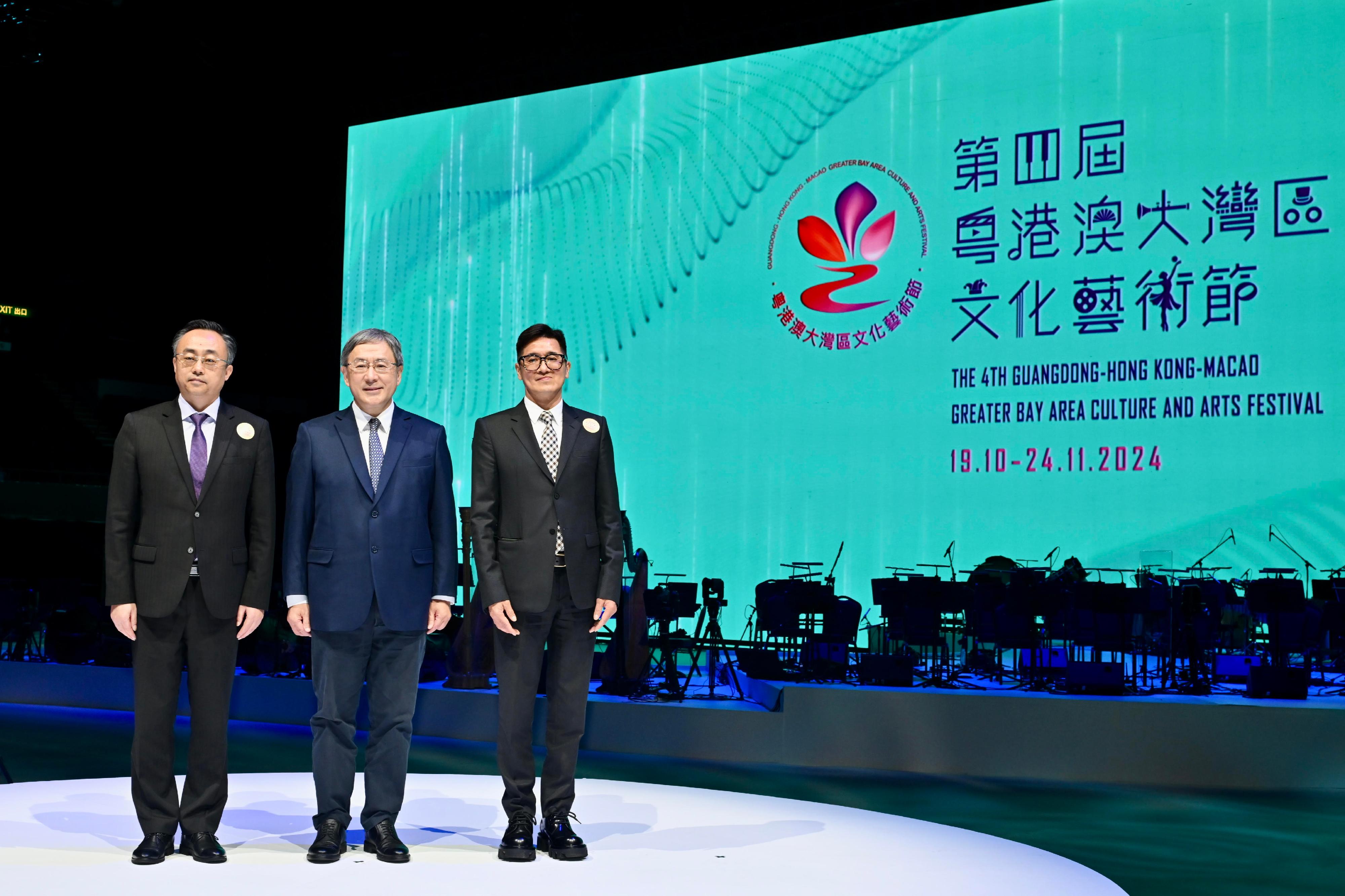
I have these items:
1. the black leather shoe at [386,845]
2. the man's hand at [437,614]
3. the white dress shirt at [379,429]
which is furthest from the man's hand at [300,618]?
the black leather shoe at [386,845]

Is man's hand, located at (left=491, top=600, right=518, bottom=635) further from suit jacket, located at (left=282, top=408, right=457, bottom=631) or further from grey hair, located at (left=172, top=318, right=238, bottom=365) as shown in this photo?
grey hair, located at (left=172, top=318, right=238, bottom=365)

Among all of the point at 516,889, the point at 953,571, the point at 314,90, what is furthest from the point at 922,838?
the point at 314,90

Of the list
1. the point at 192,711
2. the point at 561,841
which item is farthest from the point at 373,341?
the point at 561,841

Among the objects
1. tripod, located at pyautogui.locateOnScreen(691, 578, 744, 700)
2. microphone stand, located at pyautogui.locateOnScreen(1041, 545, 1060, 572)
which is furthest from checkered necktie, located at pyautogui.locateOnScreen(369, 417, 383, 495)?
microphone stand, located at pyautogui.locateOnScreen(1041, 545, 1060, 572)

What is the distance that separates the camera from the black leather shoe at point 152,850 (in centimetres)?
305

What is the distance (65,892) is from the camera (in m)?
2.75

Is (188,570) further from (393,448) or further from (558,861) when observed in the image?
(558,861)

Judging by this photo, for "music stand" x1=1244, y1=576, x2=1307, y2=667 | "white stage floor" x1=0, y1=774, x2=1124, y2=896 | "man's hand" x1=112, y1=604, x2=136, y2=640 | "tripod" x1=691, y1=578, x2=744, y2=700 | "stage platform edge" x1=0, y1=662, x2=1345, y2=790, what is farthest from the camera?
"tripod" x1=691, y1=578, x2=744, y2=700

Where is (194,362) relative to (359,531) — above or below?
above

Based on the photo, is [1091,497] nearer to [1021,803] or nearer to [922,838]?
[1021,803]

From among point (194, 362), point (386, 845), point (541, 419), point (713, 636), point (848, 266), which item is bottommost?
point (386, 845)

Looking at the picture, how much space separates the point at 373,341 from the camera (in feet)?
10.9

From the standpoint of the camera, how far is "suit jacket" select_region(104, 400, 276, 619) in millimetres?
3209

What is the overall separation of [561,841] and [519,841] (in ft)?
0.35
